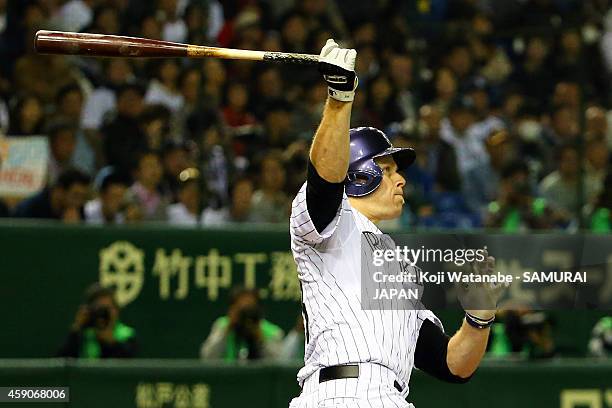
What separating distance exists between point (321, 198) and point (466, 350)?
0.95 m

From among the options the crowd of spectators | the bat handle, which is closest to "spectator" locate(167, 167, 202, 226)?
the crowd of spectators

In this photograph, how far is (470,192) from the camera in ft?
30.3

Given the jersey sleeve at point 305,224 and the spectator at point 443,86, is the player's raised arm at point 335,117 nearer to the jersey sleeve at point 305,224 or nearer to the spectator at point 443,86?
the jersey sleeve at point 305,224

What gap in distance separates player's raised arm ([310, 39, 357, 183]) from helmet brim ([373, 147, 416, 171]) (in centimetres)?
64

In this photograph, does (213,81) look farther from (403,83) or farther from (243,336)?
(243,336)

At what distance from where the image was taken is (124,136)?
342 inches

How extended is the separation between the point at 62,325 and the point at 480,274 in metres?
4.48

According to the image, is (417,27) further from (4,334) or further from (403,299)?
(403,299)

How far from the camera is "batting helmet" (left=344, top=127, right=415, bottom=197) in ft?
15.5

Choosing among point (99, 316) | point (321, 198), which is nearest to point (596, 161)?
point (99, 316)

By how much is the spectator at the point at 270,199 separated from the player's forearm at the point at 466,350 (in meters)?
4.13

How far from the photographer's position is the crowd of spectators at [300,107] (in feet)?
28.5

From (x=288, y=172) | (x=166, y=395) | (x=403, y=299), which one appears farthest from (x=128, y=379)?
(x=403, y=299)

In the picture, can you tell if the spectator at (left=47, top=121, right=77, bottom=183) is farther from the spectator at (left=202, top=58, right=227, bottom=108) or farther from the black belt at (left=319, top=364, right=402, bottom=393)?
the black belt at (left=319, top=364, right=402, bottom=393)
